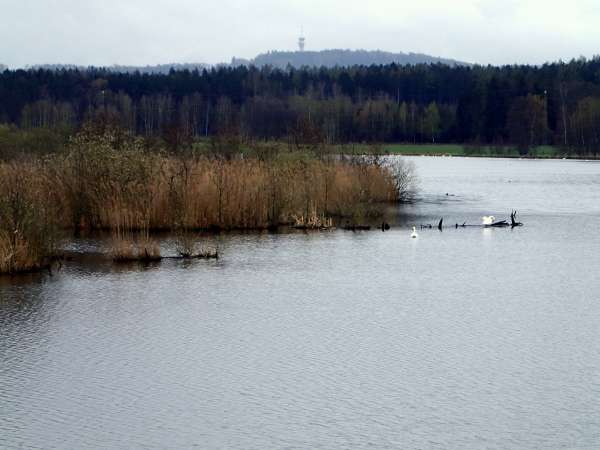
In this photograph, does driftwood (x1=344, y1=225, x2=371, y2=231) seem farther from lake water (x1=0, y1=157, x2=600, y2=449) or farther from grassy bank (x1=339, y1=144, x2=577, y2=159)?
grassy bank (x1=339, y1=144, x2=577, y2=159)

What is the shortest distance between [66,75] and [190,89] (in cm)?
1692

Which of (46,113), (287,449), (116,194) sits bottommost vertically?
(287,449)

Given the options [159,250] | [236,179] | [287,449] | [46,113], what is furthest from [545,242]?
[46,113]

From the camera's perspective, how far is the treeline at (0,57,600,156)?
105 meters

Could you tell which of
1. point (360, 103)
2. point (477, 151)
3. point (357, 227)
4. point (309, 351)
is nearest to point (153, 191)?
point (357, 227)

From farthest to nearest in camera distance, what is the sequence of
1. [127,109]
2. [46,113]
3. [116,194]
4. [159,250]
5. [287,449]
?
[127,109]
[46,113]
[116,194]
[159,250]
[287,449]

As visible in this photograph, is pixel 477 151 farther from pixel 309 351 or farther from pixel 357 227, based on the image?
pixel 309 351

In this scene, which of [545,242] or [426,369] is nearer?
[426,369]

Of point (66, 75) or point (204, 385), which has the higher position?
point (66, 75)

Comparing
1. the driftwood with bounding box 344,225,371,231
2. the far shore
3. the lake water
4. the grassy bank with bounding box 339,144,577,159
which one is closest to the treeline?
the far shore

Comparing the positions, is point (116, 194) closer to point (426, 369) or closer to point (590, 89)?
point (426, 369)

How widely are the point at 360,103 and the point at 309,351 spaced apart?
119669 millimetres

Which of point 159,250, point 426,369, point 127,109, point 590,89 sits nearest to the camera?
point 426,369

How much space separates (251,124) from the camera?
111m
